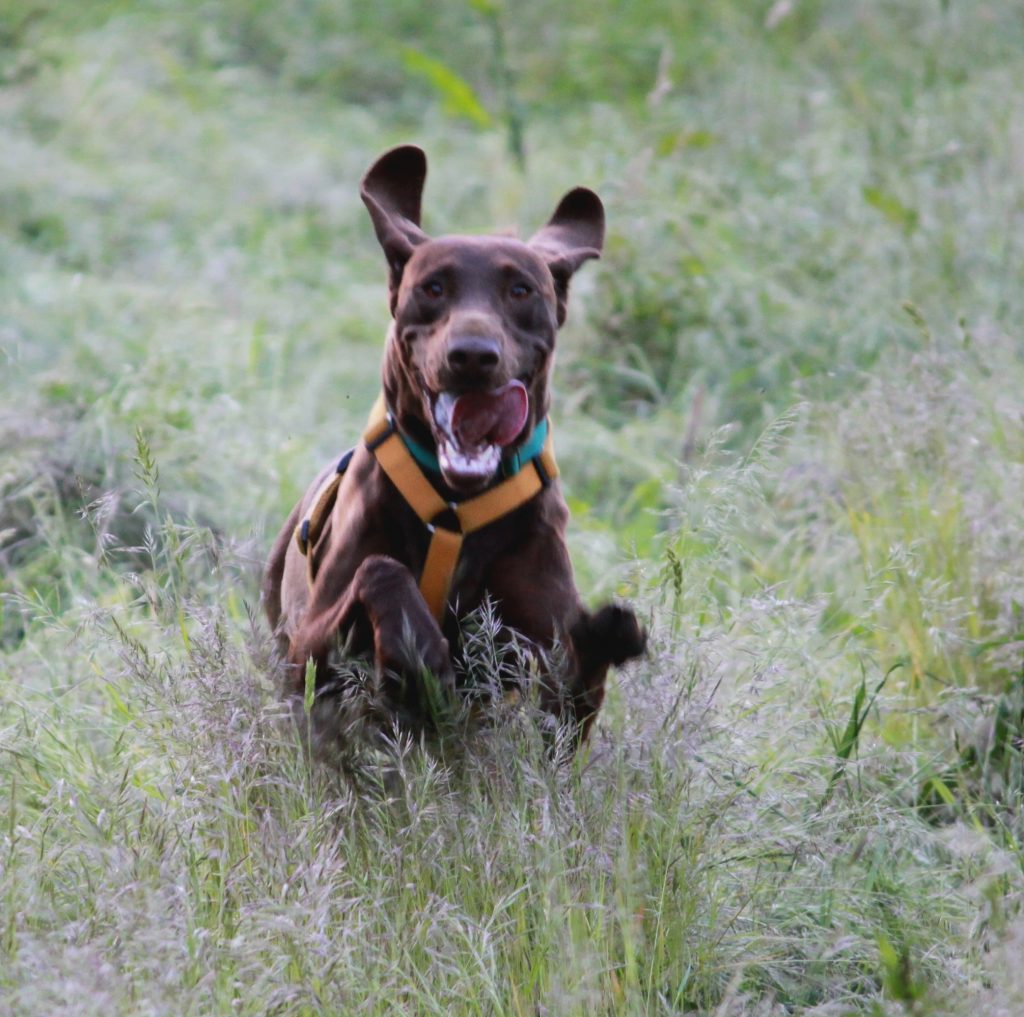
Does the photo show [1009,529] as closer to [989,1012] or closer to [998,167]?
[989,1012]

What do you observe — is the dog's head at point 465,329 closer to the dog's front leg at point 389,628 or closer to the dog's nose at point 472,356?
the dog's nose at point 472,356

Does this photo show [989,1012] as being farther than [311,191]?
No

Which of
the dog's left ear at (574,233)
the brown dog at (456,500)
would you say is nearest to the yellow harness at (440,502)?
the brown dog at (456,500)

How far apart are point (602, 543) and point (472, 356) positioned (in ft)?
6.49

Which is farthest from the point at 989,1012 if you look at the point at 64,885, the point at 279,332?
the point at 279,332

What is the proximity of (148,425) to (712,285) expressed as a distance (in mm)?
2776

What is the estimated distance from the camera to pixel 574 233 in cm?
395

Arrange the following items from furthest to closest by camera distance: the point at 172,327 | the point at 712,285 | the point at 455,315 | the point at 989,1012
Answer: the point at 712,285, the point at 172,327, the point at 455,315, the point at 989,1012

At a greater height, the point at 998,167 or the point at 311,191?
the point at 998,167

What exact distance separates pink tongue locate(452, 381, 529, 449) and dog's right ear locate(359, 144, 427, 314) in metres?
0.49

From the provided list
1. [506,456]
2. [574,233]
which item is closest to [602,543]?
[574,233]

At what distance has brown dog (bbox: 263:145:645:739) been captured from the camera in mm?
3107

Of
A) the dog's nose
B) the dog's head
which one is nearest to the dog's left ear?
the dog's head

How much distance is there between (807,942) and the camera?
307 cm
